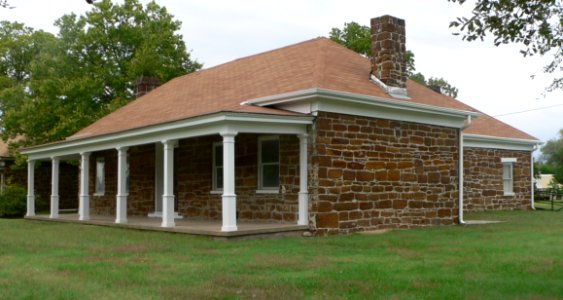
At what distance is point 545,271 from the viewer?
8.76 metres

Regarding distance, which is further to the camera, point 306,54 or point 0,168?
point 0,168

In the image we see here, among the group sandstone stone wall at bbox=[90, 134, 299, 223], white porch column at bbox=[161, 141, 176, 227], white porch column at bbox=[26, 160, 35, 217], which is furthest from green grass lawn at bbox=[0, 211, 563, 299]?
white porch column at bbox=[26, 160, 35, 217]

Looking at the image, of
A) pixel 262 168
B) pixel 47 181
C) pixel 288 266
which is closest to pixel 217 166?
pixel 262 168

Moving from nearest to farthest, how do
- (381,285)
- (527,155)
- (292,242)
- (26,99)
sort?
(381,285) < (292,242) < (527,155) < (26,99)

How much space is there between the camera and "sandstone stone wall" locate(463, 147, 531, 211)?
22562 millimetres

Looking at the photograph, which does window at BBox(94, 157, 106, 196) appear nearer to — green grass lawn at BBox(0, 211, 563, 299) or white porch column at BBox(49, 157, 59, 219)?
white porch column at BBox(49, 157, 59, 219)

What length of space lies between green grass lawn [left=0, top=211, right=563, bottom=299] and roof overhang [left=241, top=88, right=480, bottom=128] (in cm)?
286

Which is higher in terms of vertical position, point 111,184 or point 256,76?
point 256,76

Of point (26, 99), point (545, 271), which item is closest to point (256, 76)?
point (545, 271)

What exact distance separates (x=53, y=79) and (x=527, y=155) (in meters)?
19.2

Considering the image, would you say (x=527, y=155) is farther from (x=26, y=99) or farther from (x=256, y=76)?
(x=26, y=99)

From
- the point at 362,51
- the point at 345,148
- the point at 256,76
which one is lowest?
the point at 345,148

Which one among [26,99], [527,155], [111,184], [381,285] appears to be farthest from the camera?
[26,99]

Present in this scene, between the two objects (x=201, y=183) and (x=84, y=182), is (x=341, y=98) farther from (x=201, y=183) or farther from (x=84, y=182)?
(x=84, y=182)
